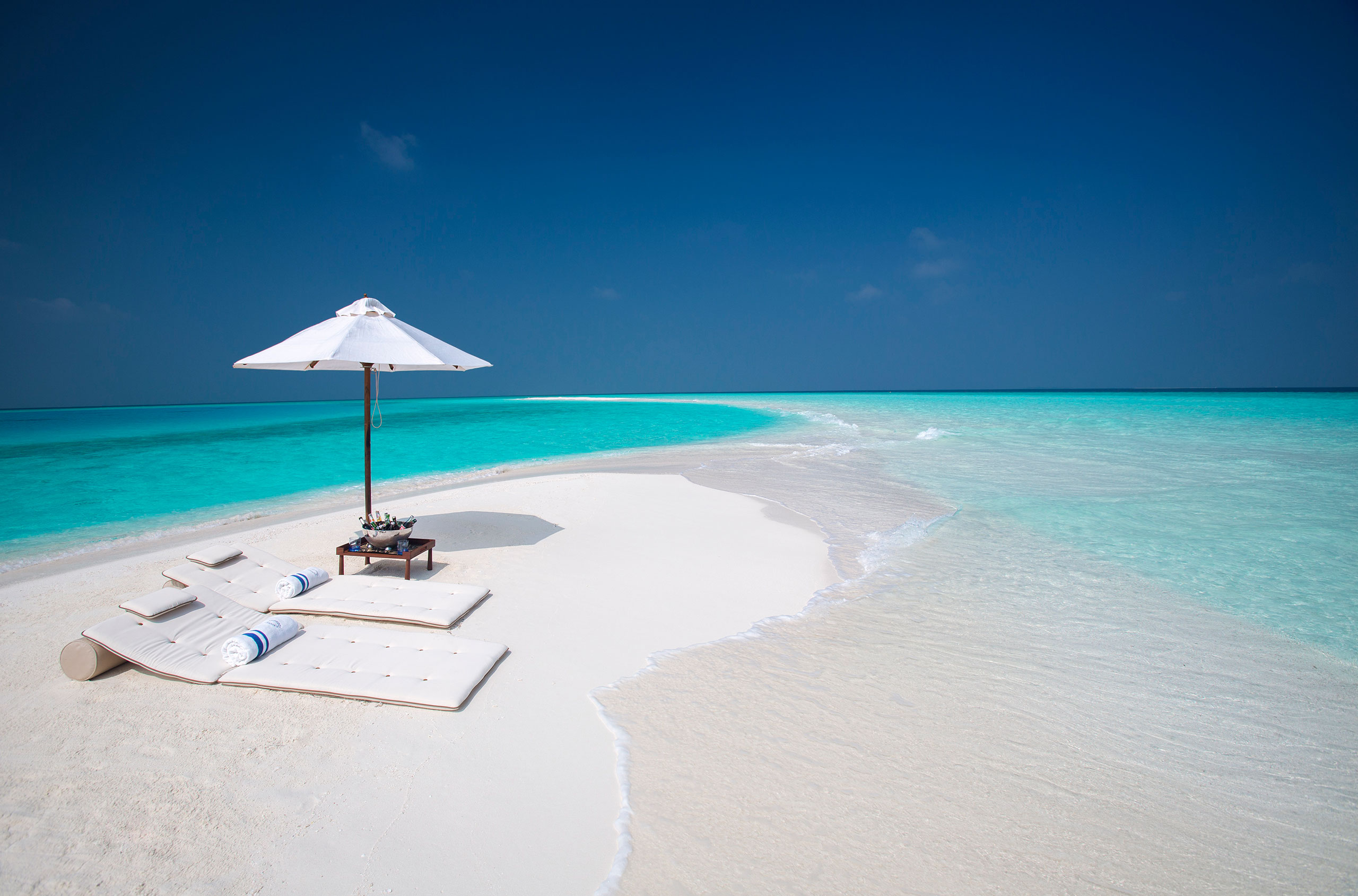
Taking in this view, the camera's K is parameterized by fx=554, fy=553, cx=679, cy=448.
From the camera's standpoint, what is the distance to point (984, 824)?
8.26 feet

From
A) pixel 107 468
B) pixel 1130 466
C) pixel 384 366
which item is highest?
pixel 384 366

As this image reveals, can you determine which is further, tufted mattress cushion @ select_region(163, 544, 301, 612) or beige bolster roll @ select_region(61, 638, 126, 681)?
tufted mattress cushion @ select_region(163, 544, 301, 612)

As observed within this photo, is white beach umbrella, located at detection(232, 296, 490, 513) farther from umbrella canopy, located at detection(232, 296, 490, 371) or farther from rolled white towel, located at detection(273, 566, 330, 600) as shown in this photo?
rolled white towel, located at detection(273, 566, 330, 600)

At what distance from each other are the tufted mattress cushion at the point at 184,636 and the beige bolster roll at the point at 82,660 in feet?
0.14

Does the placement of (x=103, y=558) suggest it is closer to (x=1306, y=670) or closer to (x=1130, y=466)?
(x=1306, y=670)

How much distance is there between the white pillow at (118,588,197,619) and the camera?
3.60 meters

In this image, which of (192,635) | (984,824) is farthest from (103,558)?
(984,824)

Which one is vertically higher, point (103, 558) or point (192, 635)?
point (192, 635)

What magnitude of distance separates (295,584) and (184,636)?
0.86m

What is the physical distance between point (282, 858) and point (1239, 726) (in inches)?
200

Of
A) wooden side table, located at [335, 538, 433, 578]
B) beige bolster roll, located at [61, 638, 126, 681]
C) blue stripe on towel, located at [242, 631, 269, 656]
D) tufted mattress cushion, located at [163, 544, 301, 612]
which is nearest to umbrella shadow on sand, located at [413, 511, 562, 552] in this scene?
wooden side table, located at [335, 538, 433, 578]

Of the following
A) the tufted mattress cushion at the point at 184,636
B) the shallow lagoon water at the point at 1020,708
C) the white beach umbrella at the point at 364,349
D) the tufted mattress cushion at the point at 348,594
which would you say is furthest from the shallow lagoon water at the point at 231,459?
the tufted mattress cushion at the point at 184,636

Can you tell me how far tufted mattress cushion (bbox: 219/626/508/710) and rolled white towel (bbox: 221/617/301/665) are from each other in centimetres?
5

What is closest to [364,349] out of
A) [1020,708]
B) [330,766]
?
[330,766]
